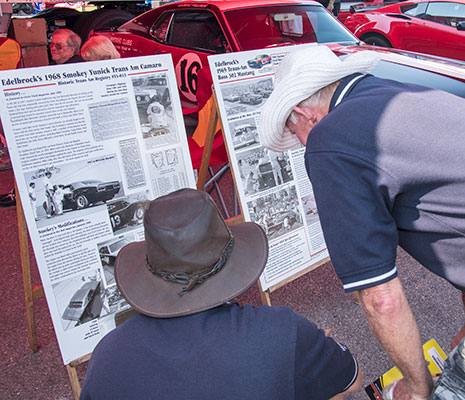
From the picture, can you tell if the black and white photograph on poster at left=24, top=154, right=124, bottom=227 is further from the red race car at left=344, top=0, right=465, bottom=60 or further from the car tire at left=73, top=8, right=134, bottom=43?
the car tire at left=73, top=8, right=134, bottom=43

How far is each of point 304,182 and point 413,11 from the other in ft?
21.6

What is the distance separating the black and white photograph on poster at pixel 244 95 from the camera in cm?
236

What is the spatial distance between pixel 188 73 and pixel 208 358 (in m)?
4.86

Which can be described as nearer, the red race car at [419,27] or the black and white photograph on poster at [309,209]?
the black and white photograph on poster at [309,209]

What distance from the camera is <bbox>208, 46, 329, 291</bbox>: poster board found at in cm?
237

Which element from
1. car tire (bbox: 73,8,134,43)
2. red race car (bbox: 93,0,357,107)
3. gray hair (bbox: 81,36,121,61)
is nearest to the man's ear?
gray hair (bbox: 81,36,121,61)

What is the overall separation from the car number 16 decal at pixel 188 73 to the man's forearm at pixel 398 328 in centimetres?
441

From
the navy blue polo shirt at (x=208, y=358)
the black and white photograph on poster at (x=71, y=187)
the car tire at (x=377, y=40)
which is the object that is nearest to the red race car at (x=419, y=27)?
the car tire at (x=377, y=40)

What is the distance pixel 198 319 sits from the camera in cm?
109

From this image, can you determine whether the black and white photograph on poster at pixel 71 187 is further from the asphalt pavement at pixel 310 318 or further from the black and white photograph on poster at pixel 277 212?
the asphalt pavement at pixel 310 318

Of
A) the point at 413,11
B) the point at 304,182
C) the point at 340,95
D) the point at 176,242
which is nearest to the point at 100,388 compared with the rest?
the point at 176,242

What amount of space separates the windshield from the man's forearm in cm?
408

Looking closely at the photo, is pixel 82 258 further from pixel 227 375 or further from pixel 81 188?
pixel 227 375

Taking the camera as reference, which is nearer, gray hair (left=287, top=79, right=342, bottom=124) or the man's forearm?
the man's forearm
